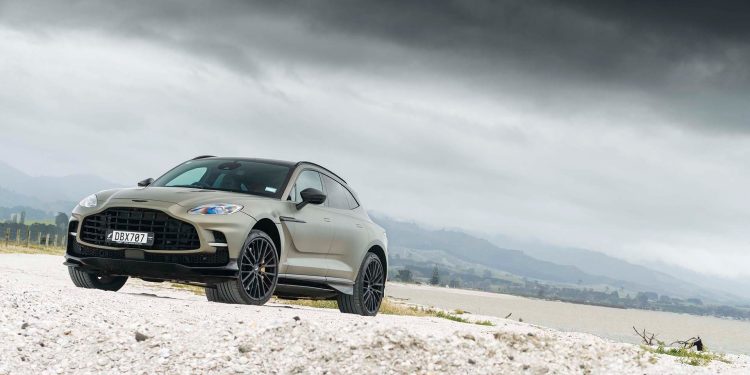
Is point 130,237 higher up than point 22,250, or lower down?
higher up

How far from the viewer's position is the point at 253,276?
11117 millimetres

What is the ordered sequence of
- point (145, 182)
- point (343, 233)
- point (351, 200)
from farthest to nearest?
point (351, 200)
point (343, 233)
point (145, 182)

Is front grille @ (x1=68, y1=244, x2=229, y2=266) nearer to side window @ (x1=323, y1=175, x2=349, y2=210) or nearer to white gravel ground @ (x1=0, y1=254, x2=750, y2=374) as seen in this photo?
white gravel ground @ (x1=0, y1=254, x2=750, y2=374)

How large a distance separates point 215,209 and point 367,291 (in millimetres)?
3761

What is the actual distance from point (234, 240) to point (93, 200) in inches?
84.7

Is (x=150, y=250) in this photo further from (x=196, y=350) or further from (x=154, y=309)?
(x=196, y=350)

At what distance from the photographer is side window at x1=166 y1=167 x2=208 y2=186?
1241 cm

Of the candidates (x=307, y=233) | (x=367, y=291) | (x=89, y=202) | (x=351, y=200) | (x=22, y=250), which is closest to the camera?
(x=89, y=202)

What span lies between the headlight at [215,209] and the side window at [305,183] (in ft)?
4.65

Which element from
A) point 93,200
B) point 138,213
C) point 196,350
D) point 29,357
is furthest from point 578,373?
point 93,200

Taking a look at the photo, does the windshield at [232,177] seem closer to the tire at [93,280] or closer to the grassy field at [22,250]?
the tire at [93,280]

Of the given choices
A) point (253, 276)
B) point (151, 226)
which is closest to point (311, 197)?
point (253, 276)

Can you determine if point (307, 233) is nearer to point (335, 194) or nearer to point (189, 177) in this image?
point (335, 194)

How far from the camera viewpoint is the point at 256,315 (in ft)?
30.7
